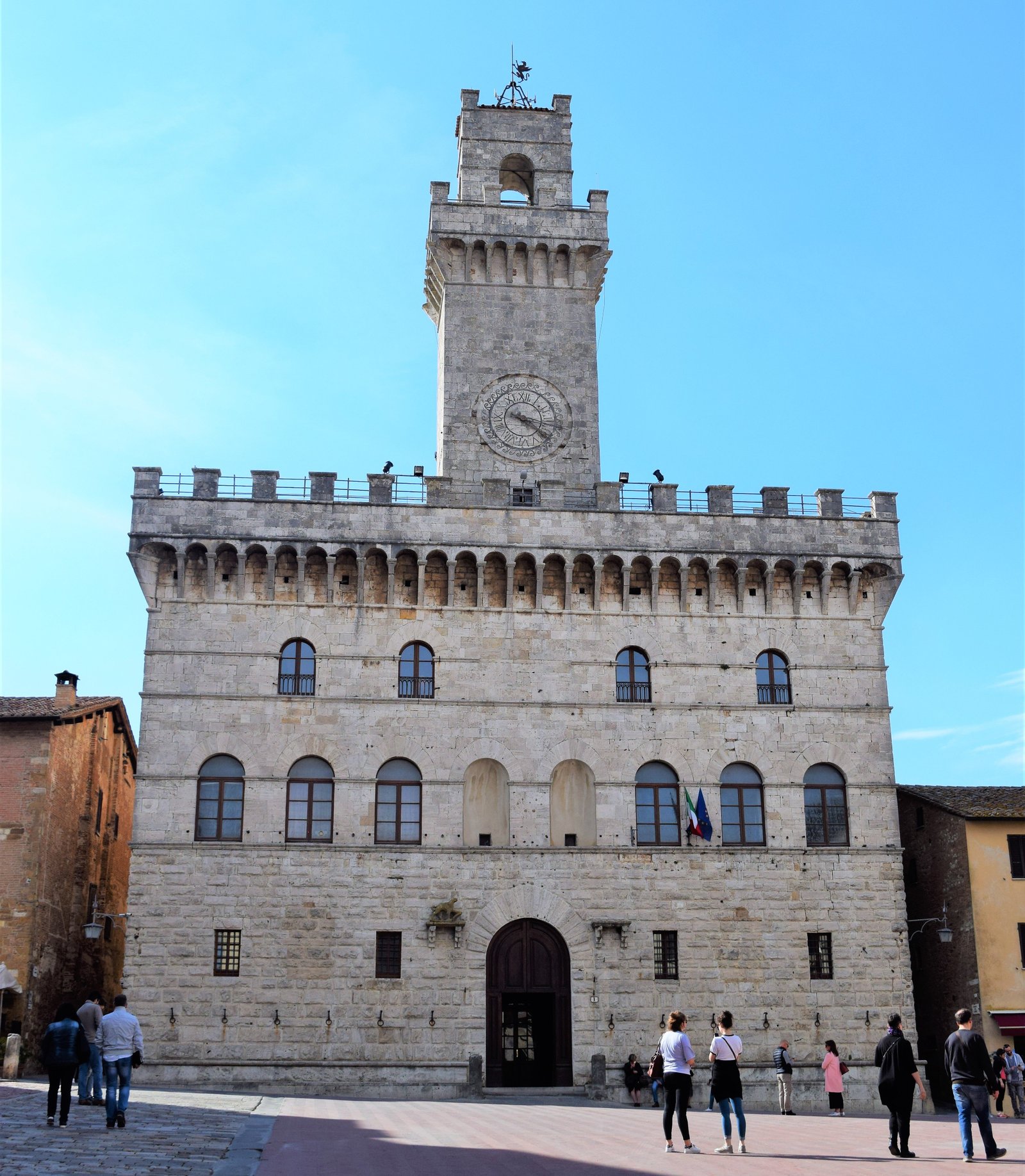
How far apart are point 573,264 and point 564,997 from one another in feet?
68.3

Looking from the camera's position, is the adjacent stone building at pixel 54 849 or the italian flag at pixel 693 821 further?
the italian flag at pixel 693 821

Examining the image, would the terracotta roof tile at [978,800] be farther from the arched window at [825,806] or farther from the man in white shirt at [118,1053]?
the man in white shirt at [118,1053]

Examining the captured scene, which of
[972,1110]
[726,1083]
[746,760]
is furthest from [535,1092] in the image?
[972,1110]

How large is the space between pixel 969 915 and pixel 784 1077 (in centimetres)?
778

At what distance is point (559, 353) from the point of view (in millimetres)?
37656

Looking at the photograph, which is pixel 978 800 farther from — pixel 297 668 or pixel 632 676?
pixel 297 668

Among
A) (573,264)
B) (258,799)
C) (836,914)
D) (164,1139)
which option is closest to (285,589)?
(258,799)

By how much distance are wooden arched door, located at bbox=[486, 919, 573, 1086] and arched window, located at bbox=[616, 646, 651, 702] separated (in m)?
6.17

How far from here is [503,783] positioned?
105ft

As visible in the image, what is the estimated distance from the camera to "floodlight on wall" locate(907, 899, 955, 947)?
1206 inches

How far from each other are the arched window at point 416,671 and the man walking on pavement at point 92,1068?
11.8 metres

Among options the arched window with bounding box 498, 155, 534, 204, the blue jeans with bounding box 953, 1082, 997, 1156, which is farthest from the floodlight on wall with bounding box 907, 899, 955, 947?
the arched window with bounding box 498, 155, 534, 204

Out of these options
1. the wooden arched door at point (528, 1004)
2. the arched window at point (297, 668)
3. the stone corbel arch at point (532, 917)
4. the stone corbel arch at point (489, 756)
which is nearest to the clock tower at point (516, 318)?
the arched window at point (297, 668)

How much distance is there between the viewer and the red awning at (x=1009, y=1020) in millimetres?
31250
